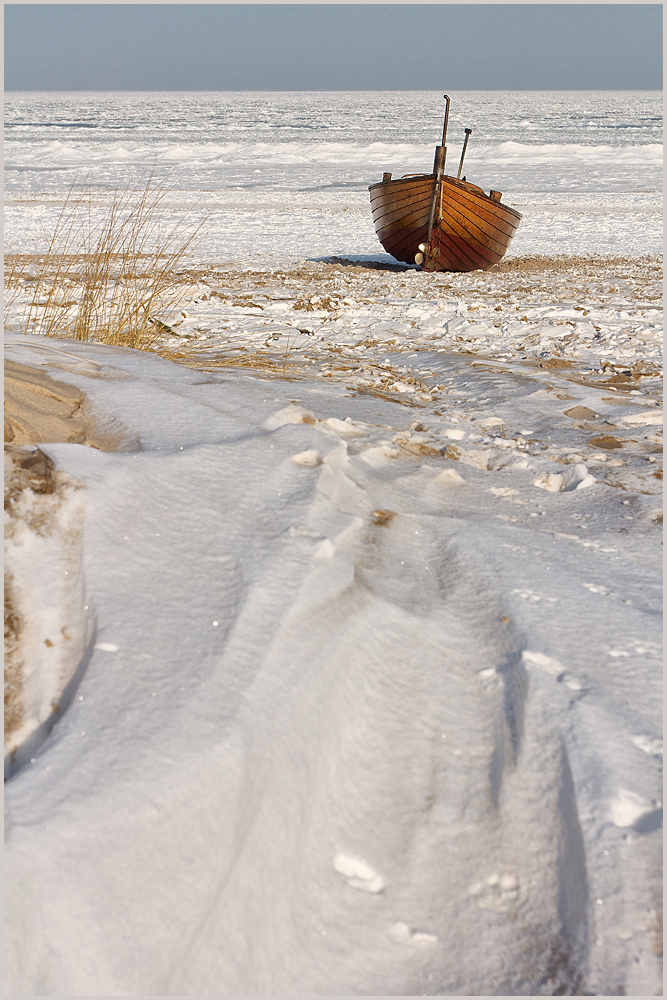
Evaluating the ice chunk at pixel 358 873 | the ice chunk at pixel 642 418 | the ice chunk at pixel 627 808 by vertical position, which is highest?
the ice chunk at pixel 642 418

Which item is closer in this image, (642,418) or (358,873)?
(358,873)

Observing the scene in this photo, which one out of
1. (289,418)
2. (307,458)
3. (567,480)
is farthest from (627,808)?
(289,418)

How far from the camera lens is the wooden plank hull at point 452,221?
7172mm

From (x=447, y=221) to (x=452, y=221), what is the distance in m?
0.06

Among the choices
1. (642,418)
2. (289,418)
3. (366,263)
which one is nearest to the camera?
(289,418)

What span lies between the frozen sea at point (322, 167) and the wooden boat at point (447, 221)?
2.95 feet

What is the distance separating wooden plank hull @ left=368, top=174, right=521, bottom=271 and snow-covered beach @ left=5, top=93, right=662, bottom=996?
5196 mm

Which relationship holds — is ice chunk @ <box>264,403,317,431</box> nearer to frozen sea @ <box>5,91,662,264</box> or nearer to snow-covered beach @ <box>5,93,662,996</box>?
snow-covered beach @ <box>5,93,662,996</box>

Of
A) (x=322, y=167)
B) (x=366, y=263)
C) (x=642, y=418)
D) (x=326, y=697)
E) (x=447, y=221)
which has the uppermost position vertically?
(x=322, y=167)

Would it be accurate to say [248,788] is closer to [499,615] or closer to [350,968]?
[350,968]

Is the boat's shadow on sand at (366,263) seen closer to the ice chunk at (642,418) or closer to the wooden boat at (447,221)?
the wooden boat at (447,221)

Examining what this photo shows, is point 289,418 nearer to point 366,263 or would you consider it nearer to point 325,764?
point 325,764

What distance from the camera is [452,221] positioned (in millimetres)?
7262

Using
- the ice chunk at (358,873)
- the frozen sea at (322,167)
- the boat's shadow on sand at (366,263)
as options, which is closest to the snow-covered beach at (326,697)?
the ice chunk at (358,873)
